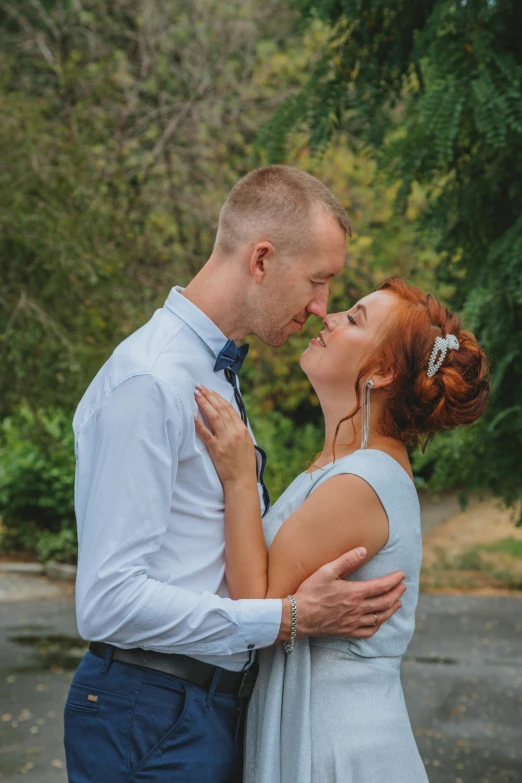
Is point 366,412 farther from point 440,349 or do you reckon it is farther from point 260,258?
point 260,258

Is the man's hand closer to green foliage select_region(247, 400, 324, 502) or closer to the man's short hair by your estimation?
the man's short hair

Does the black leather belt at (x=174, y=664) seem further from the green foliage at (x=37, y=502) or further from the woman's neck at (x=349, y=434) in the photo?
the green foliage at (x=37, y=502)

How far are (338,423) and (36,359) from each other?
4303mm

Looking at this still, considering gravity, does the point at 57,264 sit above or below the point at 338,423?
below

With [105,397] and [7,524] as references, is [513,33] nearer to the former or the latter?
[105,397]

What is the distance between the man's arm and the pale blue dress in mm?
323

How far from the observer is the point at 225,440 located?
247 centimetres

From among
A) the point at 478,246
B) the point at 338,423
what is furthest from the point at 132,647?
the point at 478,246

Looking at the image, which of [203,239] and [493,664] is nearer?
[493,664]

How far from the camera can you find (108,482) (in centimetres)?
227

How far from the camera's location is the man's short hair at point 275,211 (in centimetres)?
261

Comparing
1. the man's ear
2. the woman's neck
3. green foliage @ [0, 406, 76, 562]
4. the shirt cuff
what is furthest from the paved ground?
the man's ear

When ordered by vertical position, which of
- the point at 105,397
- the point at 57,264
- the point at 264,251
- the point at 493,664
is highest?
the point at 264,251

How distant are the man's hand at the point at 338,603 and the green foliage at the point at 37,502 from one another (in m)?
9.79
